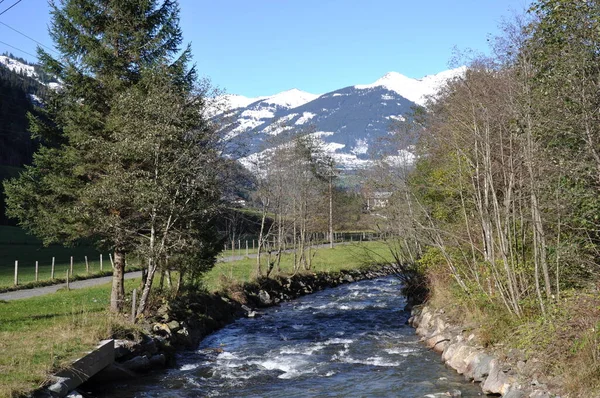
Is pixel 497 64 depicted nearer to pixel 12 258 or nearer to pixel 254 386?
pixel 254 386

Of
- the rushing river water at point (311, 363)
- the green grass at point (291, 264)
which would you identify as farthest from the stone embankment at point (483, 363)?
the green grass at point (291, 264)

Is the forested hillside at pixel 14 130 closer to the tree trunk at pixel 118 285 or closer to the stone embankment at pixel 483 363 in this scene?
the tree trunk at pixel 118 285

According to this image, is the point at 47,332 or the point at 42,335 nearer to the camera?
the point at 42,335

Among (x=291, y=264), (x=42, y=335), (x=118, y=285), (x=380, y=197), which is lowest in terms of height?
(x=42, y=335)

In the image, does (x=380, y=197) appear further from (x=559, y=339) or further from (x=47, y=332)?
(x=559, y=339)

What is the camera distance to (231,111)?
27031 millimetres

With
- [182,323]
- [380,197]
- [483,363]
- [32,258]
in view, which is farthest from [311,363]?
[32,258]

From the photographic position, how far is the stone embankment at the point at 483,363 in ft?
40.5

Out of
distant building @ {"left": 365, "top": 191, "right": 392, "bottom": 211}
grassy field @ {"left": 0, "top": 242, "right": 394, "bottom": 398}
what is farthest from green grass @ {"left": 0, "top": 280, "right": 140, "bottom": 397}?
distant building @ {"left": 365, "top": 191, "right": 392, "bottom": 211}

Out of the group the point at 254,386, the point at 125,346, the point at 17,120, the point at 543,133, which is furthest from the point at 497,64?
the point at 17,120

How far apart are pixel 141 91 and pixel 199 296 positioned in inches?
401

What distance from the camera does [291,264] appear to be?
159ft

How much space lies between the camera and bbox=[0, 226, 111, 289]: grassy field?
37719 millimetres

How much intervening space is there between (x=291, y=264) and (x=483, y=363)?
112ft
